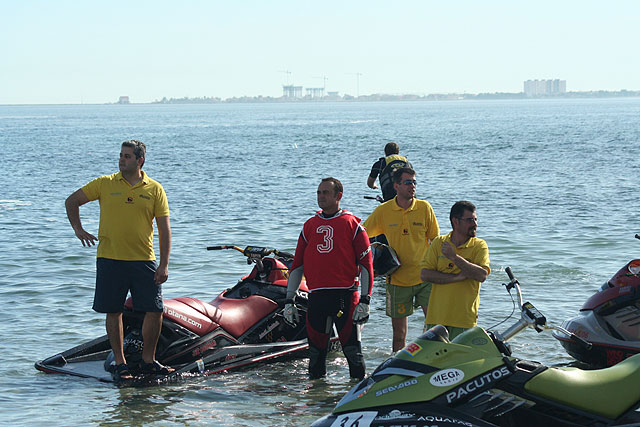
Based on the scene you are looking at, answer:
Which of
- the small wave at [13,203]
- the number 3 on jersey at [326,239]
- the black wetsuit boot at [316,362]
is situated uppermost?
the number 3 on jersey at [326,239]

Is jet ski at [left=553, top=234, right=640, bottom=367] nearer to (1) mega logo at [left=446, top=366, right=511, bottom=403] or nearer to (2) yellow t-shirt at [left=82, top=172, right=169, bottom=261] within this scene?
(1) mega logo at [left=446, top=366, right=511, bottom=403]

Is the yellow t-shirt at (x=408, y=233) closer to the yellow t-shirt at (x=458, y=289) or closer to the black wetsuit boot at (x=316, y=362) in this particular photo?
the black wetsuit boot at (x=316, y=362)

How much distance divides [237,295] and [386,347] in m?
1.82

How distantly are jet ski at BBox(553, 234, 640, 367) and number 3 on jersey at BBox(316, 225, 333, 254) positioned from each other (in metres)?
2.12

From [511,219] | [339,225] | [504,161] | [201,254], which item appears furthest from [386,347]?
[504,161]

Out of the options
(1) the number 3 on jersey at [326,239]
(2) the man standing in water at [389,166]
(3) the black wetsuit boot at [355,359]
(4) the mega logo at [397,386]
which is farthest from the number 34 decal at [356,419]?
(2) the man standing in water at [389,166]

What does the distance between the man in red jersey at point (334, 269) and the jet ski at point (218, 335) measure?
1.16 m

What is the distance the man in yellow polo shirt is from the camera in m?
8.30

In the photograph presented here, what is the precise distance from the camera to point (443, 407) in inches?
189

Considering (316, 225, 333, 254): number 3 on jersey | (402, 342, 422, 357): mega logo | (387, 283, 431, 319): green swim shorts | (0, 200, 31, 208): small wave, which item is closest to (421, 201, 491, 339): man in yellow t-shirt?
(316, 225, 333, 254): number 3 on jersey

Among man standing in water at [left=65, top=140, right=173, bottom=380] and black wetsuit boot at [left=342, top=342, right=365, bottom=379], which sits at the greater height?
man standing in water at [left=65, top=140, right=173, bottom=380]

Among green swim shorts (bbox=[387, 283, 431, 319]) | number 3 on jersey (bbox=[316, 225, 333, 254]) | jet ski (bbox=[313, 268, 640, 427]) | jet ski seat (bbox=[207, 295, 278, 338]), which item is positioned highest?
number 3 on jersey (bbox=[316, 225, 333, 254])

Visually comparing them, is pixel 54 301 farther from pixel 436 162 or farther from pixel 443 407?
pixel 436 162

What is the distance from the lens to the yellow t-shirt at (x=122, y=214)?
769 centimetres
